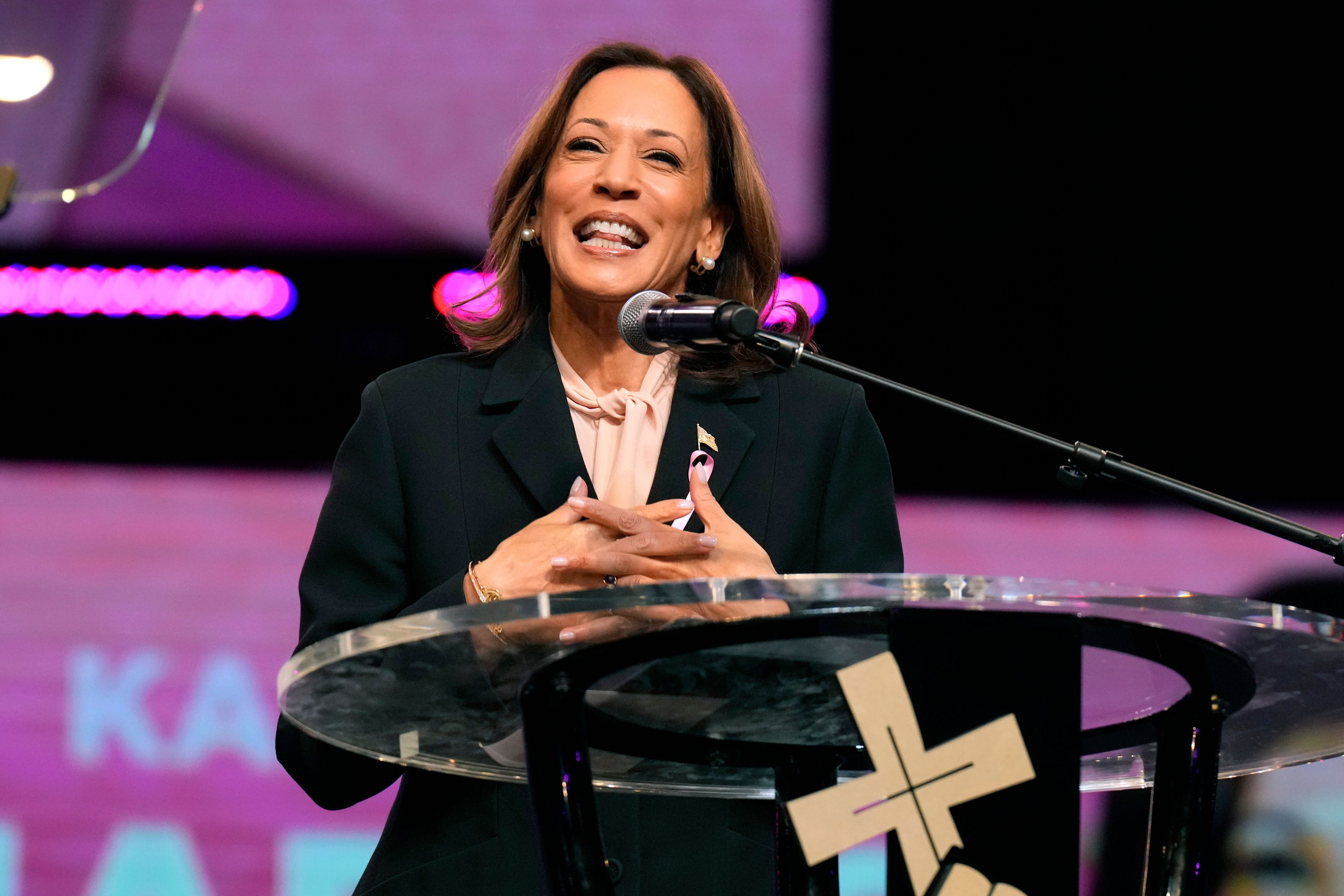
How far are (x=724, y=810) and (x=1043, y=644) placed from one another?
69 cm

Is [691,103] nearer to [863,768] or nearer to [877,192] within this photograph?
[863,768]

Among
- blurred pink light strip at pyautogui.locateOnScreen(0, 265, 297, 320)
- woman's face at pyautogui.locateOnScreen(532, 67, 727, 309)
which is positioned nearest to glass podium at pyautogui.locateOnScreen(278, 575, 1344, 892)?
woman's face at pyautogui.locateOnScreen(532, 67, 727, 309)

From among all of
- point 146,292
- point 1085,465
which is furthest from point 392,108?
point 1085,465

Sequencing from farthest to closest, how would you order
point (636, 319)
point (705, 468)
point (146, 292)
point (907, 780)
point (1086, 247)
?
point (146, 292) < point (1086, 247) < point (705, 468) < point (636, 319) < point (907, 780)

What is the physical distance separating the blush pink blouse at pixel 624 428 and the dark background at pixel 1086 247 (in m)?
1.55

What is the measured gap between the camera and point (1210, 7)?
3316 mm

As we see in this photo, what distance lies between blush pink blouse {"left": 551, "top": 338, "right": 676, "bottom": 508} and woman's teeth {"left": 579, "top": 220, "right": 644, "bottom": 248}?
153 millimetres

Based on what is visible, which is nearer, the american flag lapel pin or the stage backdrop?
the american flag lapel pin

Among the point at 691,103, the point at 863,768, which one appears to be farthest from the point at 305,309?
the point at 863,768

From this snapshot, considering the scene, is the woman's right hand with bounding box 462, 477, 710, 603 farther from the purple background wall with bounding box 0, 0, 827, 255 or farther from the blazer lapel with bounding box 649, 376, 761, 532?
the purple background wall with bounding box 0, 0, 827, 255

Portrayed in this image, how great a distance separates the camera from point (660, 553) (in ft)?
3.86

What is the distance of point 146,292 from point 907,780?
317 cm

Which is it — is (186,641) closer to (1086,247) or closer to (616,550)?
(1086,247)

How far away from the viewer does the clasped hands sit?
3.85 feet
